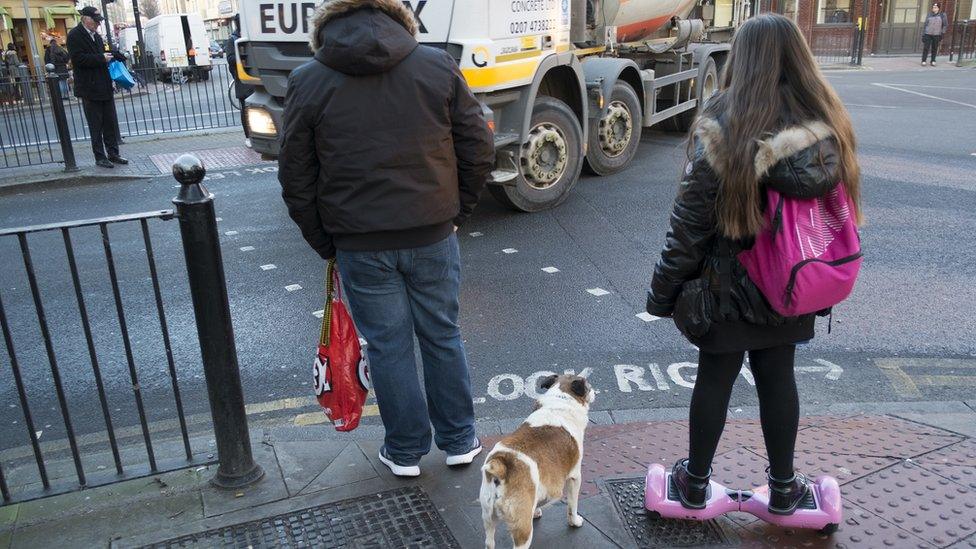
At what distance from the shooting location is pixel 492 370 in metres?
4.62

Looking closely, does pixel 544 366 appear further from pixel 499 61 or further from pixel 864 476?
pixel 499 61

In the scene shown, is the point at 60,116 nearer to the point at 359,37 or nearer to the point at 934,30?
the point at 359,37

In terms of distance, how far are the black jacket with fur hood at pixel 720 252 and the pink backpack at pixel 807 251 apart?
0.20 feet

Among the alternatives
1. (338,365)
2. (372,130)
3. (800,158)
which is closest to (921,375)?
(800,158)

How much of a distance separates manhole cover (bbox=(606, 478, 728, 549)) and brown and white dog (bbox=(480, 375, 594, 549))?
21 centimetres

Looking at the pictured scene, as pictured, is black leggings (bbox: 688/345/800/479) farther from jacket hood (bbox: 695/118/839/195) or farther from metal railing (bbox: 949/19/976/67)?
metal railing (bbox: 949/19/976/67)

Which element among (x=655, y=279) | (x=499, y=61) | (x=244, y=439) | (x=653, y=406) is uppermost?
(x=499, y=61)

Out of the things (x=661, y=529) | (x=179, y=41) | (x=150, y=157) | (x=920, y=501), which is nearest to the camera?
(x=661, y=529)

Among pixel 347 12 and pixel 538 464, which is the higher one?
pixel 347 12

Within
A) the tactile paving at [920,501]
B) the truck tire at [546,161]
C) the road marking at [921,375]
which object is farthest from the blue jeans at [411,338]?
the truck tire at [546,161]

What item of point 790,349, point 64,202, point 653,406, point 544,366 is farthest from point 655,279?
point 64,202

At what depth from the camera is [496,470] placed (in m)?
2.52

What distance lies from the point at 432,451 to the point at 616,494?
34.6 inches

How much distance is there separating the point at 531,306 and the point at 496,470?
122 inches
